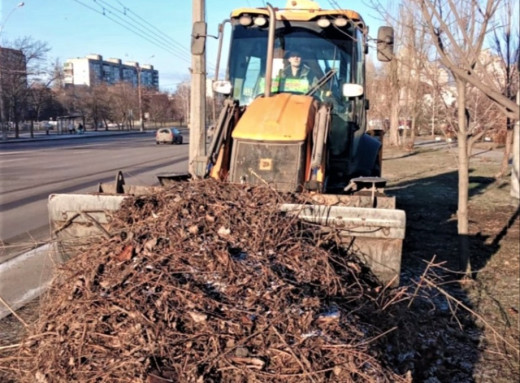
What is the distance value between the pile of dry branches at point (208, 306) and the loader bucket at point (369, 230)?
127 mm

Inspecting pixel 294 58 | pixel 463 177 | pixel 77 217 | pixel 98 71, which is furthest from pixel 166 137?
pixel 98 71

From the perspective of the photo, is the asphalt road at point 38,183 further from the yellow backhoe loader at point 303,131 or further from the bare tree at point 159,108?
the bare tree at point 159,108

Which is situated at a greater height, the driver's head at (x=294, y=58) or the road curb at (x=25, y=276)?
the driver's head at (x=294, y=58)

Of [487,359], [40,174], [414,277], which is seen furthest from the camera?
[40,174]

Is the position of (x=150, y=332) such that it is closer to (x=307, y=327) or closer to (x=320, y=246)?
(x=307, y=327)

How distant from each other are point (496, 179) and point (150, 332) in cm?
1644

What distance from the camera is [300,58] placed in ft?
20.9

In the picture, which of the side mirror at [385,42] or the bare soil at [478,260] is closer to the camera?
the bare soil at [478,260]

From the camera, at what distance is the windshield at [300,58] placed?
20.9 feet

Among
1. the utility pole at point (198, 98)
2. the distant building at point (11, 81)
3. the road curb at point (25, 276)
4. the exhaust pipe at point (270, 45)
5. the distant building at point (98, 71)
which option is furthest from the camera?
the distant building at point (98, 71)

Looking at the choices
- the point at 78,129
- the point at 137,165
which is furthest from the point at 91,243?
the point at 78,129

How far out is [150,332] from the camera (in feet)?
10.1

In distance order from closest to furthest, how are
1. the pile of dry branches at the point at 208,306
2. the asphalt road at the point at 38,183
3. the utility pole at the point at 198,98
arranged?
the pile of dry branches at the point at 208,306
the asphalt road at the point at 38,183
the utility pole at the point at 198,98

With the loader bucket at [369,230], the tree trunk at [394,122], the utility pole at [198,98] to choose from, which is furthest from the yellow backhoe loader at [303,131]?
the tree trunk at [394,122]
